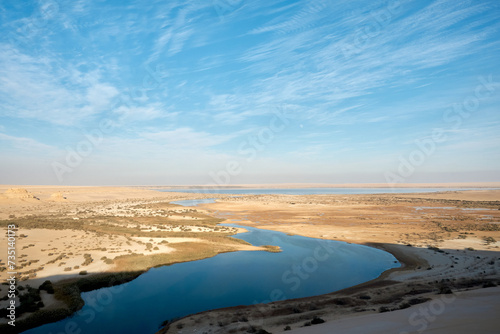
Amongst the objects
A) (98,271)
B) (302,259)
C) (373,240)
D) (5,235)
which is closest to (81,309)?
(98,271)

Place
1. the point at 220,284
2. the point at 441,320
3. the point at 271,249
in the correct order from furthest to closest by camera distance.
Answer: the point at 271,249 → the point at 220,284 → the point at 441,320

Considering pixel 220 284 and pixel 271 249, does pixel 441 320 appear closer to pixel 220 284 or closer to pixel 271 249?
A: pixel 220 284

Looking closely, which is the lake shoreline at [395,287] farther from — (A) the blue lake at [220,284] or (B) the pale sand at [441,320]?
(A) the blue lake at [220,284]

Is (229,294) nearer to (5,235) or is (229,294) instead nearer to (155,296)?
(155,296)

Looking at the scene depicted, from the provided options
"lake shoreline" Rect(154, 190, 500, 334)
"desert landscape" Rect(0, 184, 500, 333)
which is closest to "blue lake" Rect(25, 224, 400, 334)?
"desert landscape" Rect(0, 184, 500, 333)

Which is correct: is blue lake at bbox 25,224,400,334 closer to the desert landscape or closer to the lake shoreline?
the desert landscape

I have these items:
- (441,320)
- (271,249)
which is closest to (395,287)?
(441,320)

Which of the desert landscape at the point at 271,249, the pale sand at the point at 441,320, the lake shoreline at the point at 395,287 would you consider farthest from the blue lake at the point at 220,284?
the pale sand at the point at 441,320
